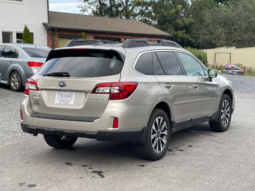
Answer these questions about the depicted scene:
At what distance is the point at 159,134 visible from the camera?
5.25 meters

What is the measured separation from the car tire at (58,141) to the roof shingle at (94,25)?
2079 centimetres

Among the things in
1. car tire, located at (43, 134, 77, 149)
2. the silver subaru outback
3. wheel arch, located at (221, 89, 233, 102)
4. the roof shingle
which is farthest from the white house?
the silver subaru outback

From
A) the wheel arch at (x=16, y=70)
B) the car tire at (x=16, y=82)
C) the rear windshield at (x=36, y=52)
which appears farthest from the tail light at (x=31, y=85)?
the car tire at (x=16, y=82)

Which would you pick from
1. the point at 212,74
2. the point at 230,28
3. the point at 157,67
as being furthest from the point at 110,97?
the point at 230,28

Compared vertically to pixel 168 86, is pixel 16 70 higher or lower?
lower

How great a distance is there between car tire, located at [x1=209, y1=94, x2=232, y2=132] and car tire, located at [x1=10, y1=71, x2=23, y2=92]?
25.6 ft

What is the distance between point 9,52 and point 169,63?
29.6ft

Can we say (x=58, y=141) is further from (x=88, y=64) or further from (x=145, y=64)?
(x=145, y=64)

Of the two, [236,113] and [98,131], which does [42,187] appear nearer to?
[98,131]

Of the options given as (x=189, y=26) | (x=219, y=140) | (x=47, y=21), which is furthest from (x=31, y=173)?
(x=189, y=26)

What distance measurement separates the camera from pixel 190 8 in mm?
50719

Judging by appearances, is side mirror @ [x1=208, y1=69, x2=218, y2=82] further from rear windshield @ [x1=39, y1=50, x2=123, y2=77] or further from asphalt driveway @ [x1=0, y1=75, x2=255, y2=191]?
rear windshield @ [x1=39, y1=50, x2=123, y2=77]

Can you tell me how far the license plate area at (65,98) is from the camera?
470 cm

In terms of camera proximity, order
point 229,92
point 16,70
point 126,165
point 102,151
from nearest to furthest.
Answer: point 126,165
point 102,151
point 229,92
point 16,70
